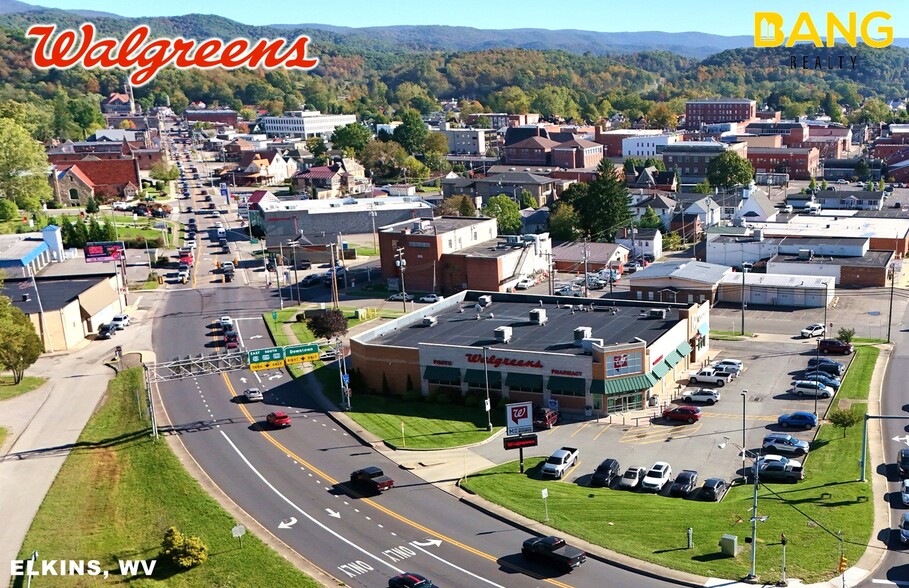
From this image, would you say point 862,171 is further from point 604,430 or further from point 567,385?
point 604,430

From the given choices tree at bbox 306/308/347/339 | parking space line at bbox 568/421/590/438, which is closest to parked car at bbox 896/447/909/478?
parking space line at bbox 568/421/590/438

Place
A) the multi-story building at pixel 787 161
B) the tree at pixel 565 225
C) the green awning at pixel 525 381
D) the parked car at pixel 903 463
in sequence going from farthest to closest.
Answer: the multi-story building at pixel 787 161 < the tree at pixel 565 225 < the green awning at pixel 525 381 < the parked car at pixel 903 463

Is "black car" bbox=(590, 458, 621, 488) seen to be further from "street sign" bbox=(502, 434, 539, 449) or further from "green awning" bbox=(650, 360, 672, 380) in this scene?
"green awning" bbox=(650, 360, 672, 380)

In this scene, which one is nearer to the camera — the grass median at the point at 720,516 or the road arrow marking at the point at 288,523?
the grass median at the point at 720,516

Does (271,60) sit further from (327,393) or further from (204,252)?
(204,252)

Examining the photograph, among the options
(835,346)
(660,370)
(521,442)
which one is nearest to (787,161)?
(835,346)

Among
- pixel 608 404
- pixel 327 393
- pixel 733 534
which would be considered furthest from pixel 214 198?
pixel 733 534

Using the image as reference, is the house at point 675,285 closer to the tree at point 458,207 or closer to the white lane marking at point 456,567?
the tree at point 458,207

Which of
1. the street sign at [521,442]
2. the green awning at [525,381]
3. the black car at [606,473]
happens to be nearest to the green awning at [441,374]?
the green awning at [525,381]
